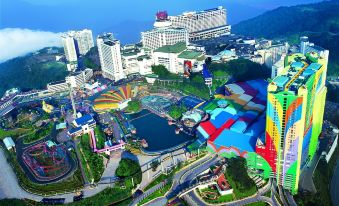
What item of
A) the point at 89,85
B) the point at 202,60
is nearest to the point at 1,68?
the point at 89,85

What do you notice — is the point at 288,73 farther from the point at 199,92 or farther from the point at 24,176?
the point at 24,176

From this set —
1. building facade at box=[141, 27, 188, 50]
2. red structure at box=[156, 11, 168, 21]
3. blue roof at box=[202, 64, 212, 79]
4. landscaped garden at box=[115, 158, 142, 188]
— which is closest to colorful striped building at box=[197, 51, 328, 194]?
landscaped garden at box=[115, 158, 142, 188]

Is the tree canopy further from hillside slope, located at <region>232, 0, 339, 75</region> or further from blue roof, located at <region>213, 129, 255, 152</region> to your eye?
hillside slope, located at <region>232, 0, 339, 75</region>

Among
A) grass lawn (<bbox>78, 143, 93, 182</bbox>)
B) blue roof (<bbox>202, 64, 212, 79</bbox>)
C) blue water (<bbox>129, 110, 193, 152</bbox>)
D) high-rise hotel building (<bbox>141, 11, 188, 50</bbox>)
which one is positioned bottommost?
blue water (<bbox>129, 110, 193, 152</bbox>)

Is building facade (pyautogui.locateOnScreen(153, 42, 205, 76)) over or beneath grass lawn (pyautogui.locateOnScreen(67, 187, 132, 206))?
over

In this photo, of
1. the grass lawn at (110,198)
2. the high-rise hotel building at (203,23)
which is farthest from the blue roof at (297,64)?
the high-rise hotel building at (203,23)

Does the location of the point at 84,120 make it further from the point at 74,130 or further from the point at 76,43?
the point at 76,43

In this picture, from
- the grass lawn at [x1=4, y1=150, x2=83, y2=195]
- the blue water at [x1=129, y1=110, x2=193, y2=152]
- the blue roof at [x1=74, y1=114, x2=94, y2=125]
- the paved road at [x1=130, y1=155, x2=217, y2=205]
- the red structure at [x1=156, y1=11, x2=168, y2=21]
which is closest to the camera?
the paved road at [x1=130, y1=155, x2=217, y2=205]
